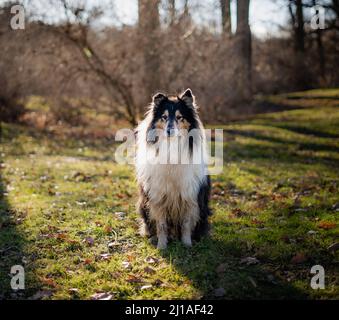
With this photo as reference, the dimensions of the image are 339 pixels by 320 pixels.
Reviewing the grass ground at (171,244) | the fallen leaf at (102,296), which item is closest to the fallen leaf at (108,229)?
the grass ground at (171,244)

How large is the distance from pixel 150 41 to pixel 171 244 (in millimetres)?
11633

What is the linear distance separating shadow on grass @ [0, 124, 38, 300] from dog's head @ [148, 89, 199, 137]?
2.35 meters

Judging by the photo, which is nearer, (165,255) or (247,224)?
(165,255)

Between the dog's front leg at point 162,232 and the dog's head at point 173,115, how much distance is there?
3.83 feet

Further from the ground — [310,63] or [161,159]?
[310,63]

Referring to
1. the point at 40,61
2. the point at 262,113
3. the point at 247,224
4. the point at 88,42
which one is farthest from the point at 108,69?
the point at 247,224

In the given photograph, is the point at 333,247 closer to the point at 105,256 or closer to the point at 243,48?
the point at 105,256

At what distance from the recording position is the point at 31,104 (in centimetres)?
2105

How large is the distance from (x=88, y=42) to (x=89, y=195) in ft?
32.6

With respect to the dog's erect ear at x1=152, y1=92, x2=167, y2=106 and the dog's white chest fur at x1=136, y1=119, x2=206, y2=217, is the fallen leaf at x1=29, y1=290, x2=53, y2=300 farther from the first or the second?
the dog's erect ear at x1=152, y1=92, x2=167, y2=106

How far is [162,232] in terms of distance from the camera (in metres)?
5.95

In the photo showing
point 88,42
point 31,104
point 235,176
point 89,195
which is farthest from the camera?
point 31,104
